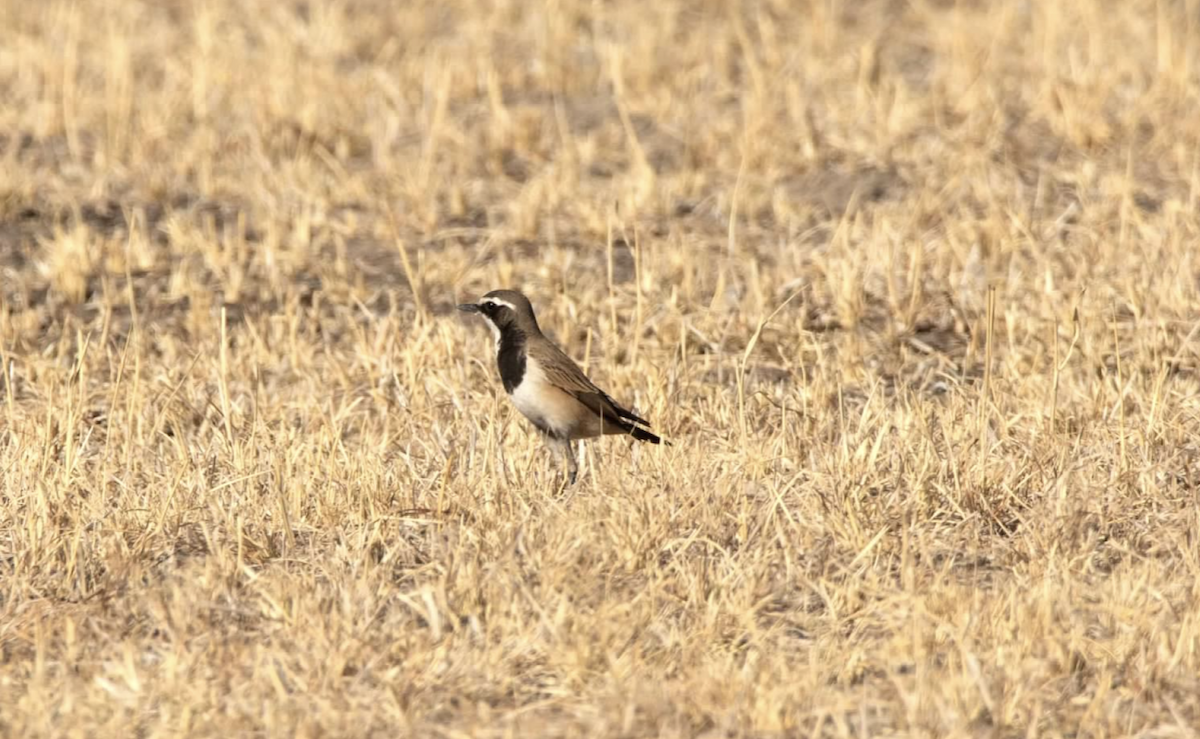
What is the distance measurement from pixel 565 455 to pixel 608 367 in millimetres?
1358

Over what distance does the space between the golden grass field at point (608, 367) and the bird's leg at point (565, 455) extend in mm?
83

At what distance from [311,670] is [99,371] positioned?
3.68 metres

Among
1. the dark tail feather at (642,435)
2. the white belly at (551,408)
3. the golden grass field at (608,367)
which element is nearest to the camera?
the golden grass field at (608,367)

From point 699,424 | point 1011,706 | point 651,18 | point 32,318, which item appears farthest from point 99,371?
point 651,18


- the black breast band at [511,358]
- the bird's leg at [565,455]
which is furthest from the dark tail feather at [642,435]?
the black breast band at [511,358]

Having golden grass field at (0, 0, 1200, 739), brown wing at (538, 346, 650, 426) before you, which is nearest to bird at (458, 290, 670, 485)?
brown wing at (538, 346, 650, 426)

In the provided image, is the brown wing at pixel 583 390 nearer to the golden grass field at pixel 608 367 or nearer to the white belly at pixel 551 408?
Result: the white belly at pixel 551 408

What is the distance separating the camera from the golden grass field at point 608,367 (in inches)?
208

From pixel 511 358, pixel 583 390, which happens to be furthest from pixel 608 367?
pixel 583 390

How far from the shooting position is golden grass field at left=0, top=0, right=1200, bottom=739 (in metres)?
5.28

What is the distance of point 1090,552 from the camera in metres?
6.01

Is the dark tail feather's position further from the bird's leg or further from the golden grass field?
the bird's leg

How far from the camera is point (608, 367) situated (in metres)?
8.38

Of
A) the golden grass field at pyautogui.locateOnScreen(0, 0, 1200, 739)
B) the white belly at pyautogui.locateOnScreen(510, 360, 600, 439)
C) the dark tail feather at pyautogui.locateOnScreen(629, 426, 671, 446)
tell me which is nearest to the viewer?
the golden grass field at pyautogui.locateOnScreen(0, 0, 1200, 739)
